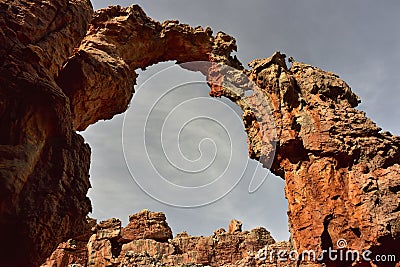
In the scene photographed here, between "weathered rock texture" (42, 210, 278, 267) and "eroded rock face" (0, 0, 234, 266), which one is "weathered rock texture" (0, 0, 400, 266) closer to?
"eroded rock face" (0, 0, 234, 266)

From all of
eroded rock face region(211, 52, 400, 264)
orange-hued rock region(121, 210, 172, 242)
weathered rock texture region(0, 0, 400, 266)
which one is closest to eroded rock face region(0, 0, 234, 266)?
weathered rock texture region(0, 0, 400, 266)

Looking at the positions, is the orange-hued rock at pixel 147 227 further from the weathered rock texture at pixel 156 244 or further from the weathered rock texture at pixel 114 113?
the weathered rock texture at pixel 114 113

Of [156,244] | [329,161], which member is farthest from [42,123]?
[156,244]

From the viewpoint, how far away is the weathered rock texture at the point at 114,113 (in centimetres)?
641

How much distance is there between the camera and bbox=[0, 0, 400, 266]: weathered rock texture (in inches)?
252

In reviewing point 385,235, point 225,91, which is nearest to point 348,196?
point 385,235

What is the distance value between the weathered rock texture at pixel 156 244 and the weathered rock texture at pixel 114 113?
1.90 metres

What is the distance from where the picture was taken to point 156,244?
2638cm

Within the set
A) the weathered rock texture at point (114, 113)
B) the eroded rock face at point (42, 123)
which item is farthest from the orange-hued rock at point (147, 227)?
the eroded rock face at point (42, 123)

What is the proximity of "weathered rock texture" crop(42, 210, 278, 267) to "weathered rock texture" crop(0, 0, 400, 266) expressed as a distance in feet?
6.24

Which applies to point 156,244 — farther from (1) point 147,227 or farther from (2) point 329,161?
(2) point 329,161

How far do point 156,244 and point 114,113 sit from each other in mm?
15488

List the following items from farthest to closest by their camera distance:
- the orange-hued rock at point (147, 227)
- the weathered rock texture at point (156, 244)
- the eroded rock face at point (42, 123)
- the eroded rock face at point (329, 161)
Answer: the orange-hued rock at point (147, 227) → the weathered rock texture at point (156, 244) → the eroded rock face at point (329, 161) → the eroded rock face at point (42, 123)

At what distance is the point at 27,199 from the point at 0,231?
68 centimetres
